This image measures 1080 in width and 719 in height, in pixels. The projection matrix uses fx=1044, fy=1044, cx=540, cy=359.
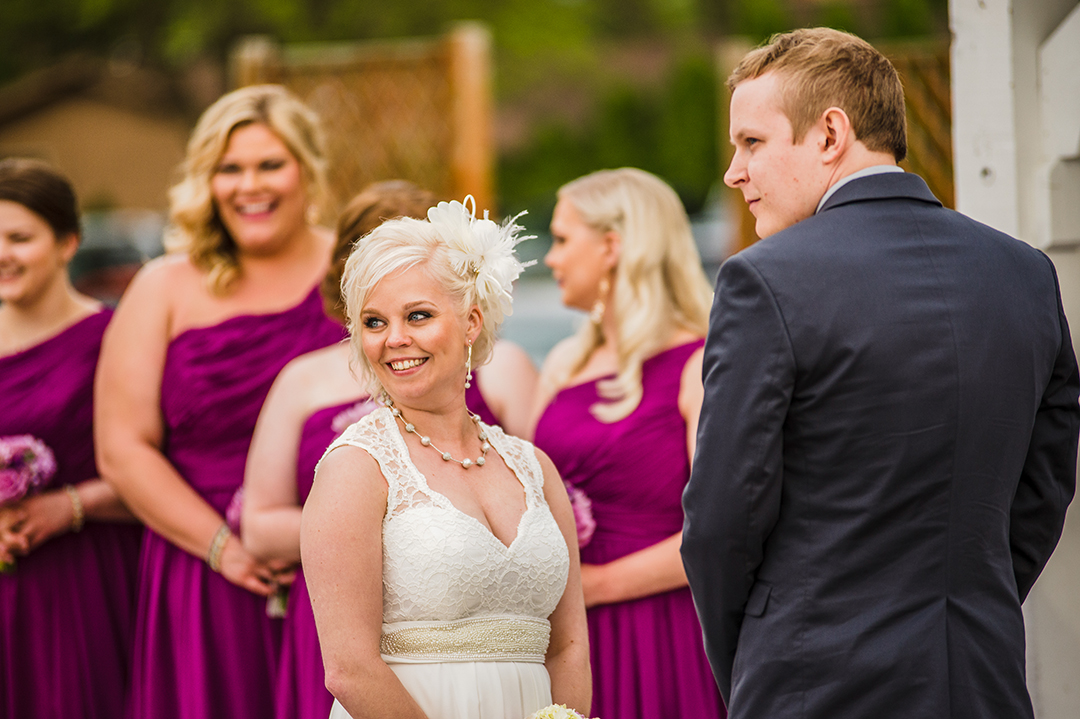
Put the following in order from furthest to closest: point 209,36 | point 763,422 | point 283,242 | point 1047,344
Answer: point 209,36 < point 283,242 < point 1047,344 < point 763,422

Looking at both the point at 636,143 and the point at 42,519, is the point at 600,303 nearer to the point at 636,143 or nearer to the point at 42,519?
the point at 42,519

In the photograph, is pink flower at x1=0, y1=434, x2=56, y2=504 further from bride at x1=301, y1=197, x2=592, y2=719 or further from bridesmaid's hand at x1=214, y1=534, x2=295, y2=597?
bride at x1=301, y1=197, x2=592, y2=719

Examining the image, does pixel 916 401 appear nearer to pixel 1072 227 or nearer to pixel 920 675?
pixel 920 675

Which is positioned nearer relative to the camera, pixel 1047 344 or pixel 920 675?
pixel 920 675

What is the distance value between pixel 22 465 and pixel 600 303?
1.94 m

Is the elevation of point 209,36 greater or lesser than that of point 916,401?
greater

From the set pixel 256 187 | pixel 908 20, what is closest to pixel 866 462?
pixel 256 187

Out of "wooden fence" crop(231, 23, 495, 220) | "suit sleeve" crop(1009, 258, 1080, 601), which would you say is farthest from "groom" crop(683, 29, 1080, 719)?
"wooden fence" crop(231, 23, 495, 220)

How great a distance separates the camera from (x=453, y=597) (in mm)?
2115

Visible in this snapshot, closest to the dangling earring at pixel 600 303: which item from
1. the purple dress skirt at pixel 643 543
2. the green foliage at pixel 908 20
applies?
the purple dress skirt at pixel 643 543

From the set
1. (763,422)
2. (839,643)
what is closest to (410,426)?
(763,422)

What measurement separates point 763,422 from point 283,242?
2209mm

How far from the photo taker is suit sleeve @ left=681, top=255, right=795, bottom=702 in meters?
1.83

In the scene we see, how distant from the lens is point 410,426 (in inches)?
89.2
